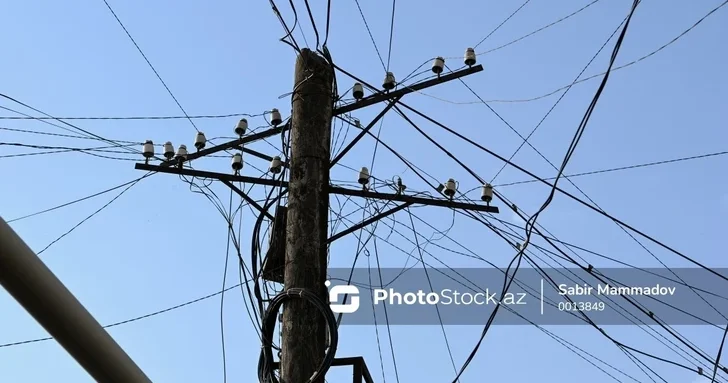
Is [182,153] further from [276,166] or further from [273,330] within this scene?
[273,330]

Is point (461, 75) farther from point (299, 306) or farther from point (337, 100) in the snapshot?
point (299, 306)

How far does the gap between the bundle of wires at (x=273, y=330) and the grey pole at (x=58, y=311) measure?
3.56 meters

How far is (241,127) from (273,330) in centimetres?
269

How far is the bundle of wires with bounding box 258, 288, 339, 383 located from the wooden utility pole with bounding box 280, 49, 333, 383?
0.05m

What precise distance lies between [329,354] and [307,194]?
1256mm

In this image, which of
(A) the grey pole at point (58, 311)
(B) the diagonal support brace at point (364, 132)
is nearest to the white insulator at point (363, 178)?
(B) the diagonal support brace at point (364, 132)

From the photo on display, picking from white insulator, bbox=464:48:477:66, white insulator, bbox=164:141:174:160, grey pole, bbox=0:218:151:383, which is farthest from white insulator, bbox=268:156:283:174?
grey pole, bbox=0:218:151:383

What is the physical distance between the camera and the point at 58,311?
2.47 meters

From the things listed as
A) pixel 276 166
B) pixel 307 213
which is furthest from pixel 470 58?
pixel 307 213

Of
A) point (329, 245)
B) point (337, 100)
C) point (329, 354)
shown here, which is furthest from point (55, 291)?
point (337, 100)

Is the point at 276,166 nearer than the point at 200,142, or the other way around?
the point at 276,166

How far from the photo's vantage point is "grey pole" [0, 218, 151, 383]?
2.35m

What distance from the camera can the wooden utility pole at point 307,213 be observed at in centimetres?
630

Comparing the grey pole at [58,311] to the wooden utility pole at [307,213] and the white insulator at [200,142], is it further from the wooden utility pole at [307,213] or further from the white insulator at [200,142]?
the white insulator at [200,142]
